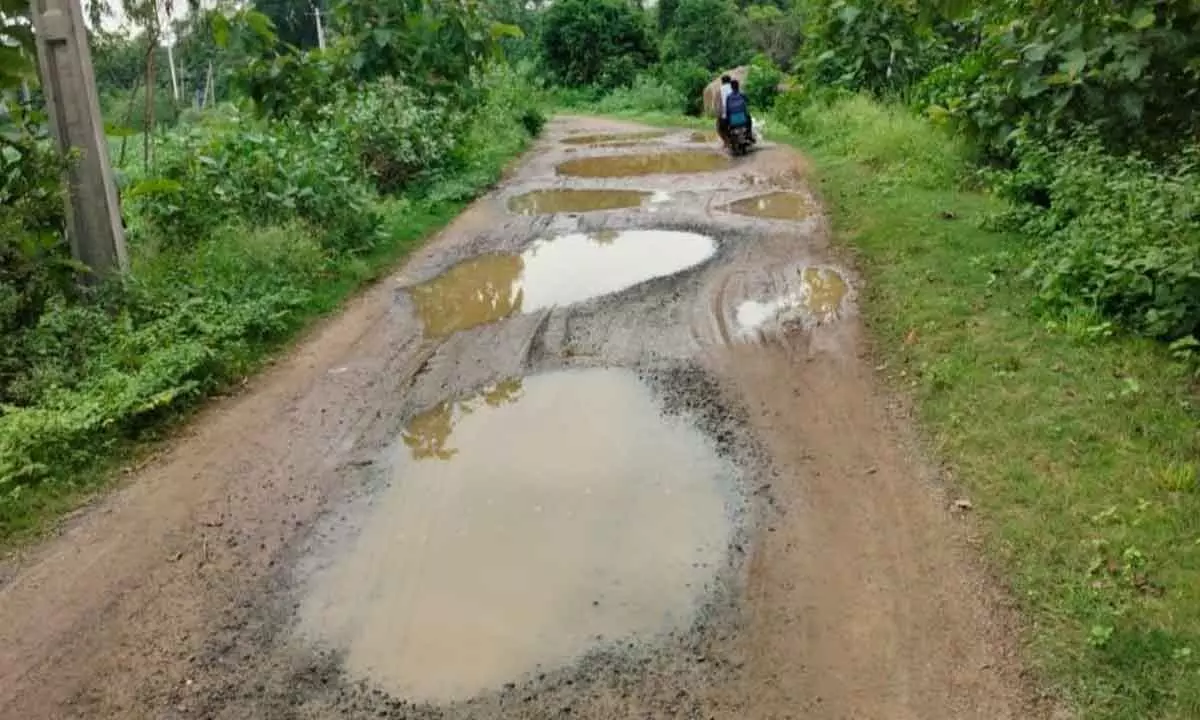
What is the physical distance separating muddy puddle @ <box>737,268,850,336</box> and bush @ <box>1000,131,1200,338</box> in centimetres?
151

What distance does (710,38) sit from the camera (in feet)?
105

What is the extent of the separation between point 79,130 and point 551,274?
4.02 m

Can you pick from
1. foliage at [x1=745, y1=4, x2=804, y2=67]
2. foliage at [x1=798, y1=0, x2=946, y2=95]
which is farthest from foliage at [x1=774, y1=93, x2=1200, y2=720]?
foliage at [x1=745, y1=4, x2=804, y2=67]

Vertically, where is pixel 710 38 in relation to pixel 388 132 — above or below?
above

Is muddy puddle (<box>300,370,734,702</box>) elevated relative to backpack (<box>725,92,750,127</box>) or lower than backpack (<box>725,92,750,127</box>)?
lower

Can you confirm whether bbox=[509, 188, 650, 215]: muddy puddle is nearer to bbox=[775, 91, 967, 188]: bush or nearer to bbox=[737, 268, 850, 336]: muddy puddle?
bbox=[775, 91, 967, 188]: bush

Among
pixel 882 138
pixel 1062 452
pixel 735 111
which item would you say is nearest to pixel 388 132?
pixel 735 111

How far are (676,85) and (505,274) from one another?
20.3 metres

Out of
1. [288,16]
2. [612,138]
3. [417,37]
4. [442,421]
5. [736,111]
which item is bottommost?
[442,421]

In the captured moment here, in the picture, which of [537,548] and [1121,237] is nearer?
[537,548]

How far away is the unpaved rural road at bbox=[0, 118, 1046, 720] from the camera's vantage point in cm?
363

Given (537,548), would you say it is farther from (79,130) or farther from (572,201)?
(572,201)

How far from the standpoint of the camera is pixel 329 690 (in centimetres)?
367

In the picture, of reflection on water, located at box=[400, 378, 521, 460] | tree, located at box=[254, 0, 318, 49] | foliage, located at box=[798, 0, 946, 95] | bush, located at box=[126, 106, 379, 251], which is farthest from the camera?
tree, located at box=[254, 0, 318, 49]
